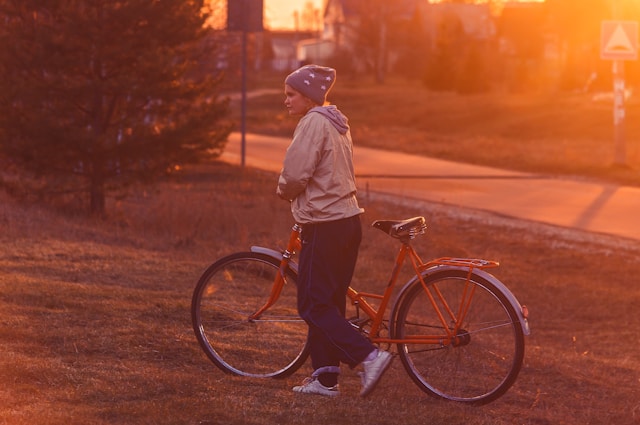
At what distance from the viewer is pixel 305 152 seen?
5441 millimetres

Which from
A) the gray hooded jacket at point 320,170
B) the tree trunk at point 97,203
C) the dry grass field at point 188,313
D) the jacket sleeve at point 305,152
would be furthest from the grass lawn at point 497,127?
the jacket sleeve at point 305,152

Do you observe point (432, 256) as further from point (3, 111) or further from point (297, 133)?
point (297, 133)

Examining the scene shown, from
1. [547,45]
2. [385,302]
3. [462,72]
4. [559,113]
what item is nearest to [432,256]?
[385,302]

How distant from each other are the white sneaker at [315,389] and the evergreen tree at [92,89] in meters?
8.51

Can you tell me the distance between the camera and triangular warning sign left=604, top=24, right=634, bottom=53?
21141 mm

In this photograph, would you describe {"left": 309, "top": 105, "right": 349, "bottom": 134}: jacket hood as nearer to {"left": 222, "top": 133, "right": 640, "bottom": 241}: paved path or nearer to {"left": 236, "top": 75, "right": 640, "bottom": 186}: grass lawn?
{"left": 222, "top": 133, "right": 640, "bottom": 241}: paved path

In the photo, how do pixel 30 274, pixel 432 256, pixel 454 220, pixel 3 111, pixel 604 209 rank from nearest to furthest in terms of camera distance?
1. pixel 30 274
2. pixel 432 256
3. pixel 3 111
4. pixel 454 220
5. pixel 604 209

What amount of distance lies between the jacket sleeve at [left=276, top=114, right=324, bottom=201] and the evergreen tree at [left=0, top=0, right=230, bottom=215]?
8.65m

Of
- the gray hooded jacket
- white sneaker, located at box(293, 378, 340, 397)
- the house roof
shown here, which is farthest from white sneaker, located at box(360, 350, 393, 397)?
the house roof

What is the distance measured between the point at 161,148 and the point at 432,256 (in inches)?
158

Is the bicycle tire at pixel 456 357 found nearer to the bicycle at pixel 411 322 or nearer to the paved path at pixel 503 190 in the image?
the bicycle at pixel 411 322

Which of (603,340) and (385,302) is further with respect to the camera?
(603,340)

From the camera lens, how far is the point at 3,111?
45.3ft

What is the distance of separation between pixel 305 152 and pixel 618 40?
55.6 feet
